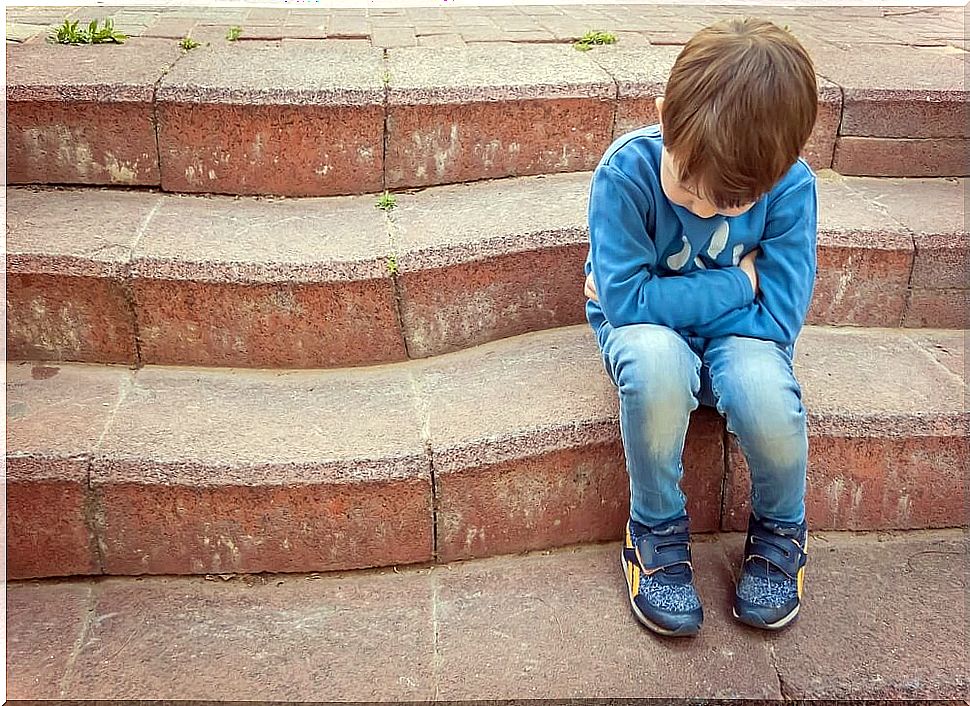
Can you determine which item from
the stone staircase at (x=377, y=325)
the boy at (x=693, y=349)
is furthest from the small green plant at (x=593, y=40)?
the boy at (x=693, y=349)

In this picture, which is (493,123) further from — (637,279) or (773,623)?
(773,623)

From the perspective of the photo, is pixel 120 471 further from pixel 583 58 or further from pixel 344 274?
pixel 583 58

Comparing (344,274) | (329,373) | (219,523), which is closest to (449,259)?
(344,274)

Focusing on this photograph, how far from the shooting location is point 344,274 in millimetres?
2080

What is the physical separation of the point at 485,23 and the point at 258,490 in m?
2.21

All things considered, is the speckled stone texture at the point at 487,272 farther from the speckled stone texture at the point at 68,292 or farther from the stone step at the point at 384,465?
the speckled stone texture at the point at 68,292

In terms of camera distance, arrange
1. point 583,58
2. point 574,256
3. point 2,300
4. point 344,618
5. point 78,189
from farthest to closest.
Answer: point 583,58
point 78,189
point 574,256
point 2,300
point 344,618

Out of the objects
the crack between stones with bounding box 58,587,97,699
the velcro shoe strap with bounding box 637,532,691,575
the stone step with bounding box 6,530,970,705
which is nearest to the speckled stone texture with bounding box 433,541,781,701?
the stone step with bounding box 6,530,970,705

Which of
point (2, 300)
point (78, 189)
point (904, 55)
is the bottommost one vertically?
point (2, 300)

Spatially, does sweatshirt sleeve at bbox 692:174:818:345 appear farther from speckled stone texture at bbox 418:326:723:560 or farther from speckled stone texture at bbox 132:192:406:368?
speckled stone texture at bbox 132:192:406:368

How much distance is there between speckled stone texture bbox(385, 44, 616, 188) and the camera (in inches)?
95.3

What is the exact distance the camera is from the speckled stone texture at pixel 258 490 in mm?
1782

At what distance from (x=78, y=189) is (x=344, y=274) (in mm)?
859

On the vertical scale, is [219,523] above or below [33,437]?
below
